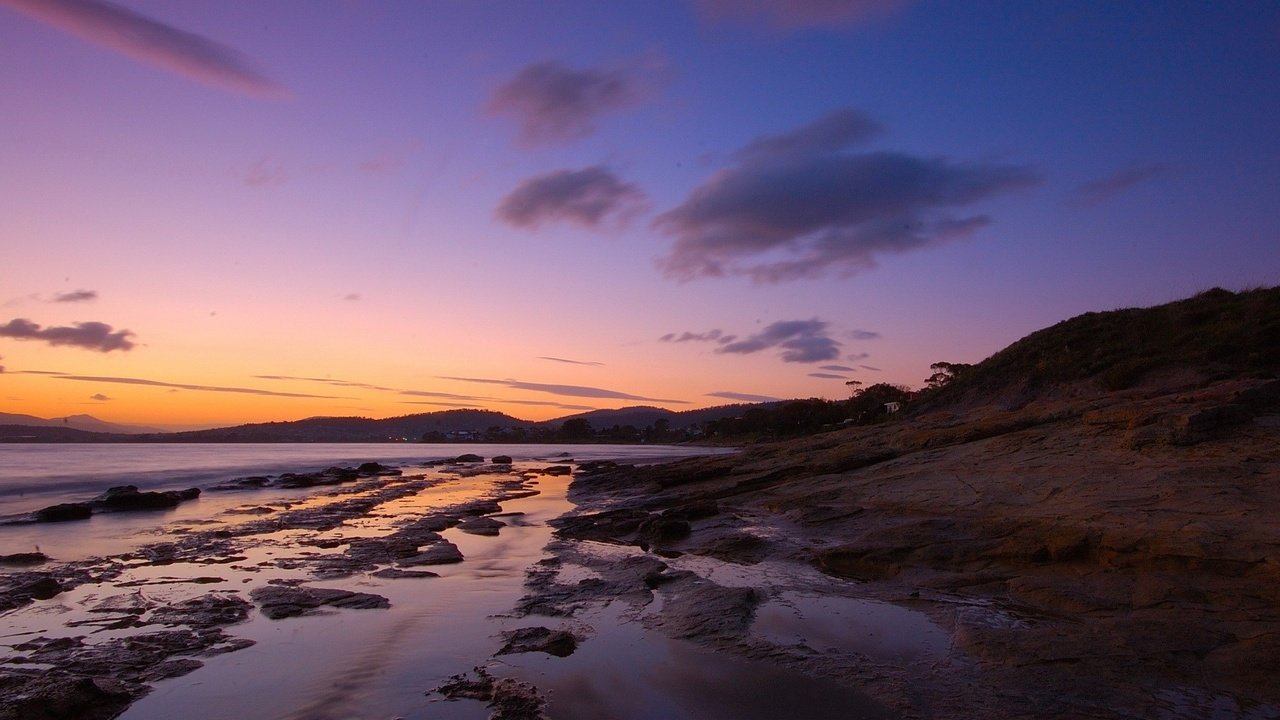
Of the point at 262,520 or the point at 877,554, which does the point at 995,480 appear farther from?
the point at 262,520

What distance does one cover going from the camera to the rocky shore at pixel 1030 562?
19.1 feet

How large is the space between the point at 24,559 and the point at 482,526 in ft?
29.6

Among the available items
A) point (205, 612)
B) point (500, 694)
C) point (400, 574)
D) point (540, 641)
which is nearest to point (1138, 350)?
point (540, 641)

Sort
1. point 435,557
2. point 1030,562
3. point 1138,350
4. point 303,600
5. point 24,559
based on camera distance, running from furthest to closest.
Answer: point 1138,350
point 24,559
point 435,557
point 303,600
point 1030,562

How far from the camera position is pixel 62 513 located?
1988 centimetres

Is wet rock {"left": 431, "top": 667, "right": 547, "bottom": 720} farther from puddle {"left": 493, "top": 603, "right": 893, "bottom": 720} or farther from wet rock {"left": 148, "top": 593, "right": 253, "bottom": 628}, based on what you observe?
wet rock {"left": 148, "top": 593, "right": 253, "bottom": 628}

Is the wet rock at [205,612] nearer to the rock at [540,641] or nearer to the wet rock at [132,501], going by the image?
the rock at [540,641]

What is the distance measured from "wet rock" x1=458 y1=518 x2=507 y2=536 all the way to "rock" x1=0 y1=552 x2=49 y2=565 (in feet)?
27.1

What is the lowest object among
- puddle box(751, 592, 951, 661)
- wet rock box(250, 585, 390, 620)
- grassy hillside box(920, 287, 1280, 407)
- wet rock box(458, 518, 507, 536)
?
wet rock box(458, 518, 507, 536)

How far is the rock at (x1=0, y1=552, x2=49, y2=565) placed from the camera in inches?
503

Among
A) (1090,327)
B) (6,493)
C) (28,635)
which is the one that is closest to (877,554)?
(28,635)

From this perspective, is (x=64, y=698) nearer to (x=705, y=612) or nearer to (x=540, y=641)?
(x=540, y=641)

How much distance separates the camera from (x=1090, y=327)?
32031 mm

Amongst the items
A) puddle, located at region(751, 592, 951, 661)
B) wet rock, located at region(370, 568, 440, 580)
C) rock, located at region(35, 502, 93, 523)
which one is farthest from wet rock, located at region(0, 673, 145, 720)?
rock, located at region(35, 502, 93, 523)
